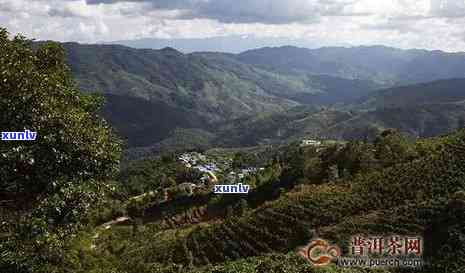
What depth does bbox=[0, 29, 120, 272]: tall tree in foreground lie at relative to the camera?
17.7 meters

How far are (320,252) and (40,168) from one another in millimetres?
30479

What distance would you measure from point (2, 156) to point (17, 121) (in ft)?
4.45

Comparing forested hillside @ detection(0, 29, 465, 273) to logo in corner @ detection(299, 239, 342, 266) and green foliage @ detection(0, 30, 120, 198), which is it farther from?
logo in corner @ detection(299, 239, 342, 266)

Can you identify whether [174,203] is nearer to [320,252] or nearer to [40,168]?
[320,252]

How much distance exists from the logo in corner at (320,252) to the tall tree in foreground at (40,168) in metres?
22.7

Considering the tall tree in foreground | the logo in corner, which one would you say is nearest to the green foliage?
the tall tree in foreground

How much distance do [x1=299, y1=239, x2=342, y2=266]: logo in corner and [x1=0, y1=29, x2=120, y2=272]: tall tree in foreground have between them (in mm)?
22654

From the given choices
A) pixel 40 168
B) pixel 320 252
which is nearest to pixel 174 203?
pixel 320 252

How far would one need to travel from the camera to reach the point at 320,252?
4466 centimetres

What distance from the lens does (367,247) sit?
40.5 metres

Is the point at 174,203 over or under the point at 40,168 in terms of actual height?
under

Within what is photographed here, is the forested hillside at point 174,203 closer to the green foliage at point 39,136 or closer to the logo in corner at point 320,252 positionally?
the green foliage at point 39,136

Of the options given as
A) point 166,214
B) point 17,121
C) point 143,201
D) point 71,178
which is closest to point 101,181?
point 71,178

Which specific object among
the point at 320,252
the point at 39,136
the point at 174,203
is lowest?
the point at 174,203
